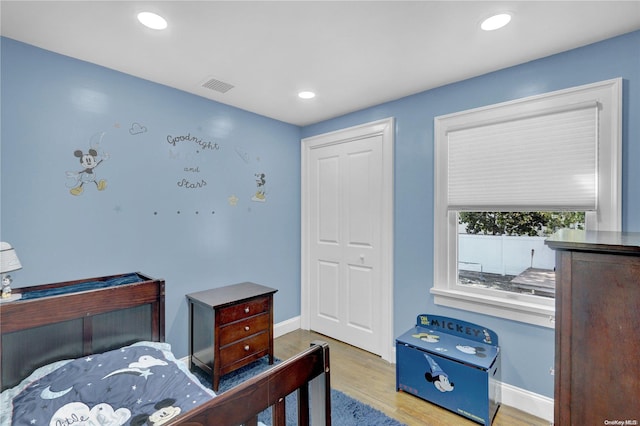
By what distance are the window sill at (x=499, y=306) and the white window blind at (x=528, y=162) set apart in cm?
65

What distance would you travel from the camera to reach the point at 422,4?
1.56 meters

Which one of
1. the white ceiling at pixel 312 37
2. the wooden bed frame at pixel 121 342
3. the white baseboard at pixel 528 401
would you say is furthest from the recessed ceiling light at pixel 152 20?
the white baseboard at pixel 528 401

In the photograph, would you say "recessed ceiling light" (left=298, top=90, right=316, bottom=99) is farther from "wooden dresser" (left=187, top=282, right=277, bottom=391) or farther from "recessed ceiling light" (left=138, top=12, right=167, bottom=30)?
"wooden dresser" (left=187, top=282, right=277, bottom=391)

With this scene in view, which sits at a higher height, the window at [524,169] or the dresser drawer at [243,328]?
the window at [524,169]

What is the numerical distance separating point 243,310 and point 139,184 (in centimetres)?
127

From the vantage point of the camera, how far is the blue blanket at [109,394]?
1.32 metres

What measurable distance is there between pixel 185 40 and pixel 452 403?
9.41 feet

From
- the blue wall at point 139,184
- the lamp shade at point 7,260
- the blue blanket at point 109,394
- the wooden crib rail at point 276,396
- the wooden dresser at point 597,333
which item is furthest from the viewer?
the blue wall at point 139,184

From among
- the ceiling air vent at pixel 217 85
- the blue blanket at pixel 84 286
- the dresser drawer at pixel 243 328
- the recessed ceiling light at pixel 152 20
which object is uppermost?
the recessed ceiling light at pixel 152 20

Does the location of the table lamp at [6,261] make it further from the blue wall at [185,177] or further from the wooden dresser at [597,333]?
the wooden dresser at [597,333]

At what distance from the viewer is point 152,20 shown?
1.69 m

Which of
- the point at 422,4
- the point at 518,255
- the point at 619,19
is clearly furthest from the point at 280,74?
the point at 518,255

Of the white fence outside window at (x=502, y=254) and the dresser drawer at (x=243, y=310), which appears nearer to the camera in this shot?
the white fence outside window at (x=502, y=254)

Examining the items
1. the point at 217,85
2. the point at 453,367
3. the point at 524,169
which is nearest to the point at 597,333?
the point at 453,367
